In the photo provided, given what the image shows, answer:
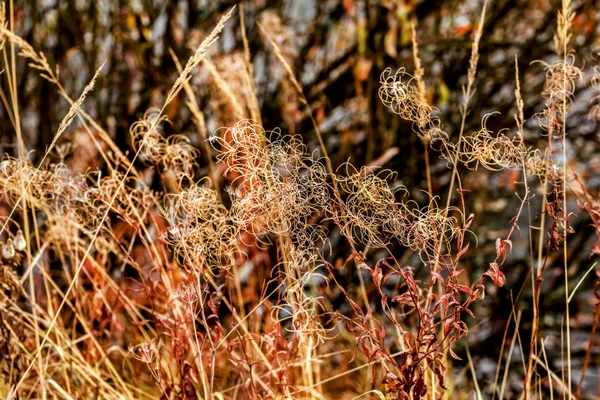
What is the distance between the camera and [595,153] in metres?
2.66

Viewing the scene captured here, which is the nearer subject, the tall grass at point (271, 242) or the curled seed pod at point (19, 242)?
the tall grass at point (271, 242)

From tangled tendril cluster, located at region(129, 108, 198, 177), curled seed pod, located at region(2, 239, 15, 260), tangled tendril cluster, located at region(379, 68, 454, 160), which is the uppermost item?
tangled tendril cluster, located at region(379, 68, 454, 160)

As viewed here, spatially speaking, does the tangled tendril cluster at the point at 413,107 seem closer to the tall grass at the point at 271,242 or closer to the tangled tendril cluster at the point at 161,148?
the tall grass at the point at 271,242

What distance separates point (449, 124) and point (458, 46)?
319 millimetres

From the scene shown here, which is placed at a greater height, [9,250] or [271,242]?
[9,250]

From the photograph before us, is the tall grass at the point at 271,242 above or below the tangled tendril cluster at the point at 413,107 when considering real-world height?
below

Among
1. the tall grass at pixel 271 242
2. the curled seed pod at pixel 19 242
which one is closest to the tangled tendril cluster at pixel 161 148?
the tall grass at pixel 271 242

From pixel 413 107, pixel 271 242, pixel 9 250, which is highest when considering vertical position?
pixel 413 107

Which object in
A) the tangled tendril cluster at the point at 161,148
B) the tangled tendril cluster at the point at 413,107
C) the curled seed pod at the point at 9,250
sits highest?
the tangled tendril cluster at the point at 413,107

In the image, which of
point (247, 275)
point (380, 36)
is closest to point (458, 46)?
point (380, 36)

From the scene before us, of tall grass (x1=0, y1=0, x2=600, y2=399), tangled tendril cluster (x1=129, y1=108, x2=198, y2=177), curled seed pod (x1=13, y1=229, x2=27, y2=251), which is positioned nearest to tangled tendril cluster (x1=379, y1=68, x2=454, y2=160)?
tall grass (x1=0, y1=0, x2=600, y2=399)

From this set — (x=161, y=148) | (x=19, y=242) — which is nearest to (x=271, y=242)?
(x=161, y=148)

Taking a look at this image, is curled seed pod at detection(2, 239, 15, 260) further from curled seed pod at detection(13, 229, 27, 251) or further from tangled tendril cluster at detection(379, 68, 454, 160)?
tangled tendril cluster at detection(379, 68, 454, 160)

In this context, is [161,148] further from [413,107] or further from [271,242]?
[413,107]
